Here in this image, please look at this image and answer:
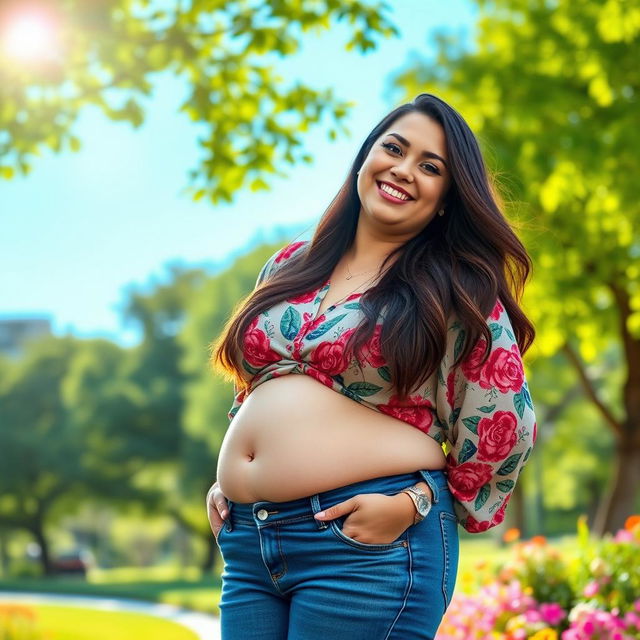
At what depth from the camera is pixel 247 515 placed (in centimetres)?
297

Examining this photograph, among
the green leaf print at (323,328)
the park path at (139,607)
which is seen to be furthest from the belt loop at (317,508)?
the park path at (139,607)

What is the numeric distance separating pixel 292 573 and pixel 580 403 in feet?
104

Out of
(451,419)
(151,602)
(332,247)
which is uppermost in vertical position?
(332,247)

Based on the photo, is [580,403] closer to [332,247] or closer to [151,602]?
[151,602]

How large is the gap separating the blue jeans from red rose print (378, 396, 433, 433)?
5.4 inches

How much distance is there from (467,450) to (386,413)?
0.24 metres

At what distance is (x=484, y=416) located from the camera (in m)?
2.90

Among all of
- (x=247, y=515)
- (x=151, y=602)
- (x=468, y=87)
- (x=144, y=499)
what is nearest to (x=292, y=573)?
(x=247, y=515)

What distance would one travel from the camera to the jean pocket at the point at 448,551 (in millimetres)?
2915

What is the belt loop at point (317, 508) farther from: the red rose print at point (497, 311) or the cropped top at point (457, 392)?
the red rose print at point (497, 311)

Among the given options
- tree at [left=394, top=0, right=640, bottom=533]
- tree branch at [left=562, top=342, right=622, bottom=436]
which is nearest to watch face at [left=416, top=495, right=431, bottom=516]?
tree at [left=394, top=0, right=640, bottom=533]

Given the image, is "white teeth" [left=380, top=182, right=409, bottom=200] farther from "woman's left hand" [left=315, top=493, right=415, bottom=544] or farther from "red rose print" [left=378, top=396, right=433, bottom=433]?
"woman's left hand" [left=315, top=493, right=415, bottom=544]

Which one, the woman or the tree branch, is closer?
the woman

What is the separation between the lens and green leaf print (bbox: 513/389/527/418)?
2.91 m
